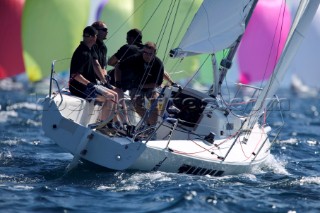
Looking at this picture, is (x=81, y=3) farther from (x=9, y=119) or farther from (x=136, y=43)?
(x=136, y=43)

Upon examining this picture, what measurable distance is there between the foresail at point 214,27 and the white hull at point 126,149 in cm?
127

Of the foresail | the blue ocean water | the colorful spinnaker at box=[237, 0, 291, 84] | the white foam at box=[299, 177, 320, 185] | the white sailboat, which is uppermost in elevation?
the colorful spinnaker at box=[237, 0, 291, 84]

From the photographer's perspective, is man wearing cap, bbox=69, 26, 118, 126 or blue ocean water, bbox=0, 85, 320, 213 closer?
blue ocean water, bbox=0, 85, 320, 213

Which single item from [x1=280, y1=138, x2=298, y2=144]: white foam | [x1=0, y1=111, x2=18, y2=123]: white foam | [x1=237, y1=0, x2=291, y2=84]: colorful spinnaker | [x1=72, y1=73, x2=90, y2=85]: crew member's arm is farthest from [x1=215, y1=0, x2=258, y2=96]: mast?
[x1=237, y1=0, x2=291, y2=84]: colorful spinnaker

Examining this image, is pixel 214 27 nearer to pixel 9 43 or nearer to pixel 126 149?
pixel 126 149

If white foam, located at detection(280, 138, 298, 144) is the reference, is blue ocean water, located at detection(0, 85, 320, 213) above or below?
below

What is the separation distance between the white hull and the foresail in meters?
1.27

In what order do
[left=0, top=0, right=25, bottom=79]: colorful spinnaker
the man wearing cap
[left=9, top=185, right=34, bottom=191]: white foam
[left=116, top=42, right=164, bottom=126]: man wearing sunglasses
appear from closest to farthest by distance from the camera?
[left=9, top=185, right=34, bottom=191]: white foam < the man wearing cap < [left=116, top=42, right=164, bottom=126]: man wearing sunglasses < [left=0, top=0, right=25, bottom=79]: colorful spinnaker

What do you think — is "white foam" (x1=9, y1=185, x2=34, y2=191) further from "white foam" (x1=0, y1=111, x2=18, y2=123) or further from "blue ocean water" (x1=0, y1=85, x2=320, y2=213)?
A: "white foam" (x1=0, y1=111, x2=18, y2=123)

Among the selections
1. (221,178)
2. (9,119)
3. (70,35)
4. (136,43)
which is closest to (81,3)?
(70,35)

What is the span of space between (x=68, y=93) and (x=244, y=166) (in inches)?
100.0

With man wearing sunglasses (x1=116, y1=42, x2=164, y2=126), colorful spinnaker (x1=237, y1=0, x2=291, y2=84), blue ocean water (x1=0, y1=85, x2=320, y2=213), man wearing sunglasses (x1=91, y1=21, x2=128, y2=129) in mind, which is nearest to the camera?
blue ocean water (x1=0, y1=85, x2=320, y2=213)

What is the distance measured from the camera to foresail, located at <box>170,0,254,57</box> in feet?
35.1

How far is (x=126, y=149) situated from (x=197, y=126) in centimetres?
221
